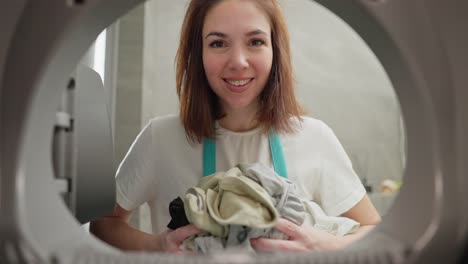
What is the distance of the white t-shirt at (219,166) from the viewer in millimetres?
921

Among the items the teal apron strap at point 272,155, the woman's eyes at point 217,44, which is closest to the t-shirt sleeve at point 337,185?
the teal apron strap at point 272,155

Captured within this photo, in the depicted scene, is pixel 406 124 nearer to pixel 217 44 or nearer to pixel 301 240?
pixel 301 240

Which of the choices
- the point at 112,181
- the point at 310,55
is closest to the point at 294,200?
the point at 112,181

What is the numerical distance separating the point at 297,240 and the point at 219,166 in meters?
0.33

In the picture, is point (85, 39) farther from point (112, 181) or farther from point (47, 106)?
point (112, 181)

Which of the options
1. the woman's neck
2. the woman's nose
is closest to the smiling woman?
the woman's nose

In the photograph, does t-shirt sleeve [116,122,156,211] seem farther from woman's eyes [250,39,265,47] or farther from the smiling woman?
the smiling woman

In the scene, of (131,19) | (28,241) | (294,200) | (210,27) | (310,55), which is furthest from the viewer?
(310,55)

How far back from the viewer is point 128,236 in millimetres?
834

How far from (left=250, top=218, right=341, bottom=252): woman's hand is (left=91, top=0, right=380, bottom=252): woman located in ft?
0.59

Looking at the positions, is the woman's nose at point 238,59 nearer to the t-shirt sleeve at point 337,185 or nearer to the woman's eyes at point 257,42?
the woman's eyes at point 257,42

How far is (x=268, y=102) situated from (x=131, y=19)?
114cm

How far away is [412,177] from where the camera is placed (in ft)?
1.13

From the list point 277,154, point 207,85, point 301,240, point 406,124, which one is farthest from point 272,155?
point 406,124
